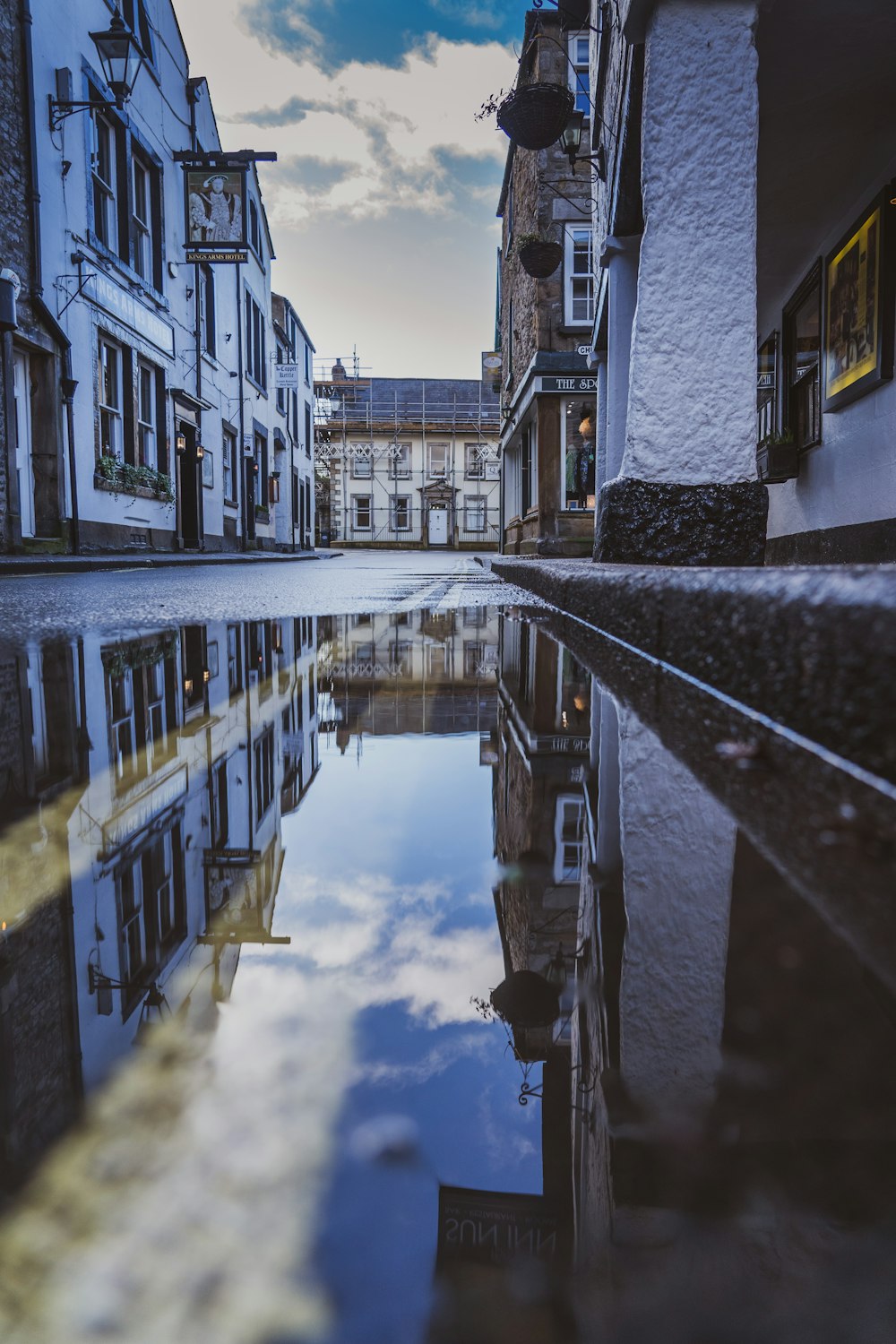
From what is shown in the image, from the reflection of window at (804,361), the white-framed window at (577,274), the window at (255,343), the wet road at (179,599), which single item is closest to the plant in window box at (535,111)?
the reflection of window at (804,361)

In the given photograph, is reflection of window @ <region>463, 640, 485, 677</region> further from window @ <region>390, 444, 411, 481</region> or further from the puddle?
window @ <region>390, 444, 411, 481</region>

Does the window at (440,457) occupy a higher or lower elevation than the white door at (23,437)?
higher

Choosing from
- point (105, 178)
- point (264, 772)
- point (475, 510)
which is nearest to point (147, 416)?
point (105, 178)

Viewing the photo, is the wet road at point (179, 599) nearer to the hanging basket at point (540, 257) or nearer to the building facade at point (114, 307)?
the building facade at point (114, 307)

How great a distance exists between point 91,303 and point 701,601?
11.3 meters

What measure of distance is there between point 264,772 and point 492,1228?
0.77m

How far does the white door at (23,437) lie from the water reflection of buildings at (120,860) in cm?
903

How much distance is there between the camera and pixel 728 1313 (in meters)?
0.26

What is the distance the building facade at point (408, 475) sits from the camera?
129ft

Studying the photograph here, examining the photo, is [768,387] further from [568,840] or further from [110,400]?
Result: [568,840]

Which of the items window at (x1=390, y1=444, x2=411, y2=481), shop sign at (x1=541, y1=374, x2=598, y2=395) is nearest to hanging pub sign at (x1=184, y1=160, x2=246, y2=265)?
shop sign at (x1=541, y1=374, x2=598, y2=395)

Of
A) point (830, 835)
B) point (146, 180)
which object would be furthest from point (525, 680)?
point (146, 180)

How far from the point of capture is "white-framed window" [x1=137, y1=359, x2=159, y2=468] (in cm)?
1303

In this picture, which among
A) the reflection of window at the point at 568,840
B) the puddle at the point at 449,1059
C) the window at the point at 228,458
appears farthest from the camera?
the window at the point at 228,458
